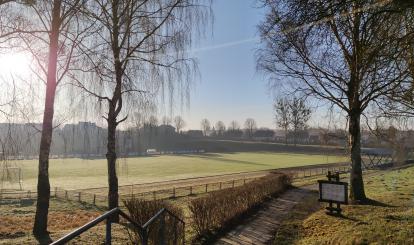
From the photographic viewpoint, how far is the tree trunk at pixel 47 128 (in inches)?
436

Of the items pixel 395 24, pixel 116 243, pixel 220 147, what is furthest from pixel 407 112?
pixel 220 147

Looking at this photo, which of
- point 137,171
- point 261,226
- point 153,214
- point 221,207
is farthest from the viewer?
point 137,171

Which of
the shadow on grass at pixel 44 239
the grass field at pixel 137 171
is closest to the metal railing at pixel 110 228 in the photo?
the shadow on grass at pixel 44 239

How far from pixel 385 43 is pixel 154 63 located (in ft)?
24.3

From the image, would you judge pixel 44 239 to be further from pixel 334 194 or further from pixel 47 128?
pixel 334 194

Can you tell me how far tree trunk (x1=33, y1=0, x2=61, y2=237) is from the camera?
36.4ft

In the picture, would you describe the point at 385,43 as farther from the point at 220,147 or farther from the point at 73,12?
the point at 220,147

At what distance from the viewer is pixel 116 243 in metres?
8.77

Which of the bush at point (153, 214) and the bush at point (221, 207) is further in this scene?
the bush at point (221, 207)

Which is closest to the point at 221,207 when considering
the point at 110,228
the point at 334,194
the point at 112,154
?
the point at 334,194

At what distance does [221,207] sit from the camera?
1227 cm

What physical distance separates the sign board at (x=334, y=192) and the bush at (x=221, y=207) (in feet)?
9.32

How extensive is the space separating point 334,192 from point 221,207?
4335 millimetres

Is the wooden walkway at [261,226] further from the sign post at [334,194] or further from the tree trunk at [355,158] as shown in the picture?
the tree trunk at [355,158]
